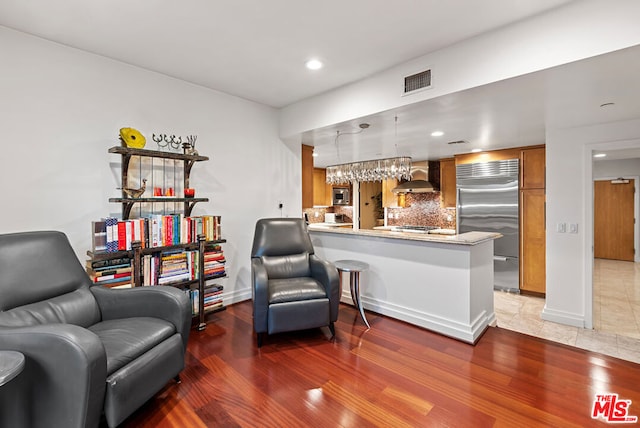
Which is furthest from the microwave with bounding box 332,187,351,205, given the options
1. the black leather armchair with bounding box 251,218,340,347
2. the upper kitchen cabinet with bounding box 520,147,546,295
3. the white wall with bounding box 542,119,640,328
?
the white wall with bounding box 542,119,640,328

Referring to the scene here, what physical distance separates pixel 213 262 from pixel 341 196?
17.0 ft

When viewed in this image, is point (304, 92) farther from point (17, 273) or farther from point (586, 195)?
point (586, 195)

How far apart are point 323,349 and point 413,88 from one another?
2.42m

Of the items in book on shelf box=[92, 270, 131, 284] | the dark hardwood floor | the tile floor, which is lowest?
the tile floor

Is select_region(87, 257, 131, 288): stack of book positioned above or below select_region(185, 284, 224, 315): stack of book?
above

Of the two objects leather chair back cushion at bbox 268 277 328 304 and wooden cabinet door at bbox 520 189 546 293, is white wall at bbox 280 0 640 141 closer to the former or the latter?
leather chair back cushion at bbox 268 277 328 304

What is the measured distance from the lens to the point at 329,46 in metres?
2.41

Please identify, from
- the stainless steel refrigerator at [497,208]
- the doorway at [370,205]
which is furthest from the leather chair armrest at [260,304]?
the doorway at [370,205]

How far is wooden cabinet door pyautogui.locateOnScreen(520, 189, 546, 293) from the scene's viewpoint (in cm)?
442

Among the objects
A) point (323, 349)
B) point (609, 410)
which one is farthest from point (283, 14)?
point (609, 410)

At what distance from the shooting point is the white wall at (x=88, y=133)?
2.25 m

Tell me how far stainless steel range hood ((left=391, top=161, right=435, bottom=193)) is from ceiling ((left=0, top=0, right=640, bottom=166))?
237 centimetres

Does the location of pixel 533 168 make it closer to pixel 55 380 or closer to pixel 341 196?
pixel 341 196

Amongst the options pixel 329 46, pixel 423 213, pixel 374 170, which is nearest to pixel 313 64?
pixel 329 46
